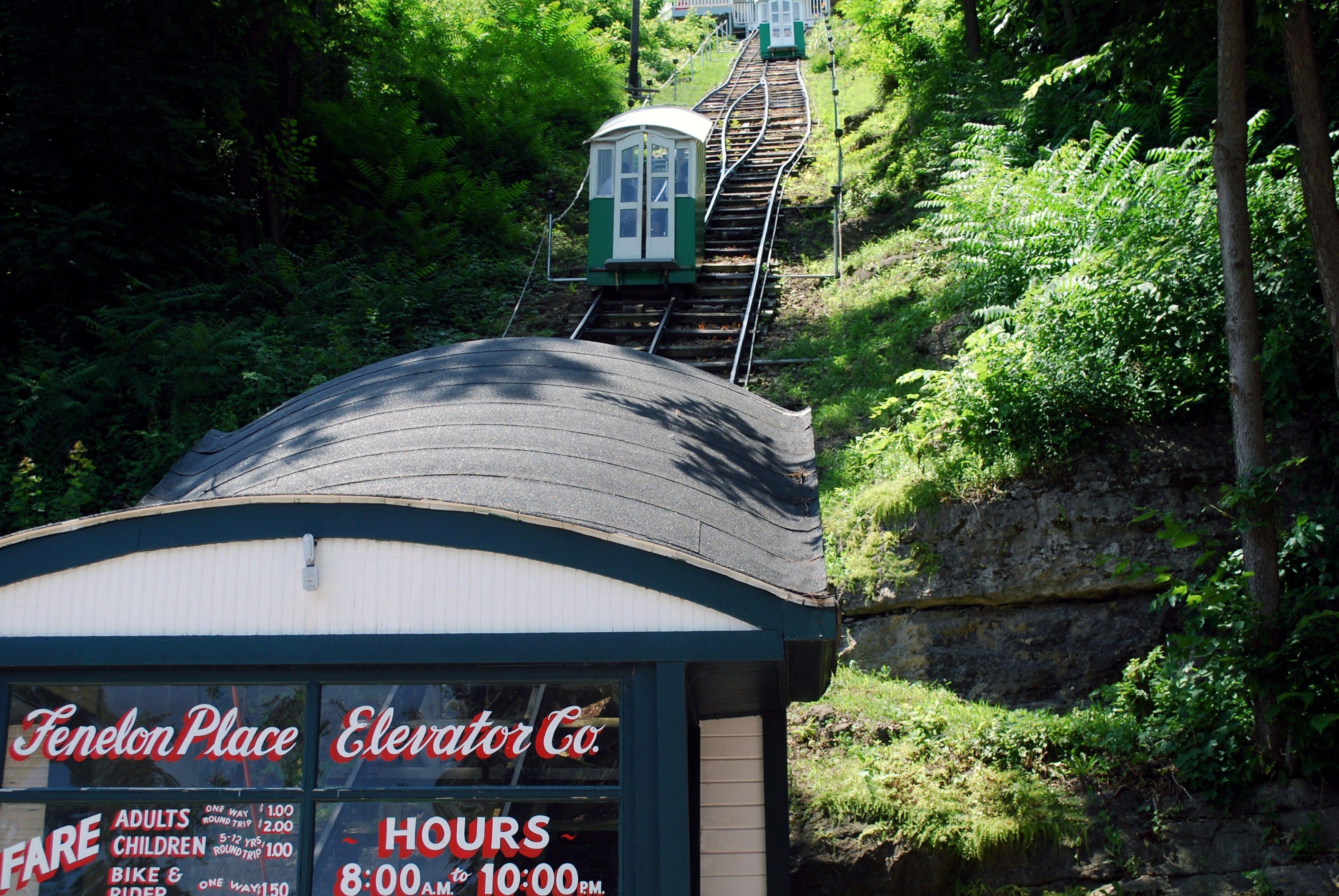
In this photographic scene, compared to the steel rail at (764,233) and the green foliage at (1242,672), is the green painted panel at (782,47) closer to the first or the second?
the steel rail at (764,233)

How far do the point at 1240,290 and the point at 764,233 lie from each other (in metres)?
12.4

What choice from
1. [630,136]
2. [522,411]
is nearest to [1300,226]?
[522,411]

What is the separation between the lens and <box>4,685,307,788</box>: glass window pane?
4168 mm

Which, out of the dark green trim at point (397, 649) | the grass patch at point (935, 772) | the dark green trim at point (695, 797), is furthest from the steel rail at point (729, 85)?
the dark green trim at point (397, 649)

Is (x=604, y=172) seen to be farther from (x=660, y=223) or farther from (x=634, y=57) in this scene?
(x=634, y=57)

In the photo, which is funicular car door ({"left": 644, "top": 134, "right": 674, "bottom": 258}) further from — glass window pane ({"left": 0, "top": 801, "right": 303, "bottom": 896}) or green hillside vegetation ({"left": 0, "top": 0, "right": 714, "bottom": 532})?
glass window pane ({"left": 0, "top": 801, "right": 303, "bottom": 896})

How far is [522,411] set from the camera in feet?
20.3

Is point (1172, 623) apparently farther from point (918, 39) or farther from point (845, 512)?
point (918, 39)

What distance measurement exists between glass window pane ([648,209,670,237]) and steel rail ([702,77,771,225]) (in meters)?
0.79

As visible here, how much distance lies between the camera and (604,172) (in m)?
17.2

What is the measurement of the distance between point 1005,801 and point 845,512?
3710mm

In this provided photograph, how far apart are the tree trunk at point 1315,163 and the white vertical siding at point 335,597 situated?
5.58m

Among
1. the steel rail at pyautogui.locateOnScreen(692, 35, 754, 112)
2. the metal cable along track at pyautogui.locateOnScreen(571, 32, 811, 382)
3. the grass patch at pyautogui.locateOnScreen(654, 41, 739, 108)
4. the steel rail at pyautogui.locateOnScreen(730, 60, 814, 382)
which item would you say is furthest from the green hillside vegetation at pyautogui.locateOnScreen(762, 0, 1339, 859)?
the grass patch at pyautogui.locateOnScreen(654, 41, 739, 108)

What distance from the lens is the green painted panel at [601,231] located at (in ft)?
55.7
